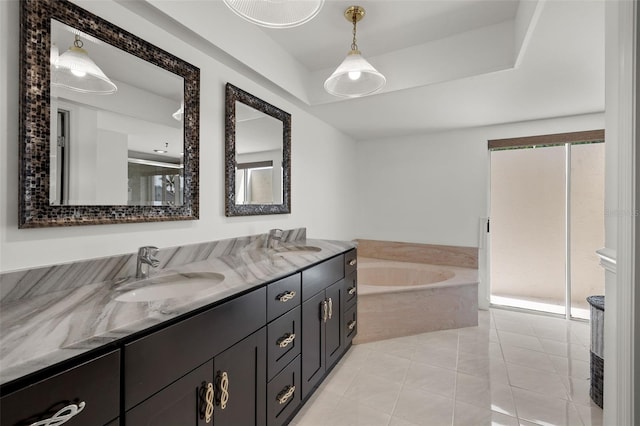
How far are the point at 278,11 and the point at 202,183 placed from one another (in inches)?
39.6

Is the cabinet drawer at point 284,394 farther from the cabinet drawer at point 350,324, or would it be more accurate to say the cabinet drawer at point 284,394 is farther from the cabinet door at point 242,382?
the cabinet drawer at point 350,324

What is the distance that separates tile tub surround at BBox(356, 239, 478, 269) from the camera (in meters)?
3.36

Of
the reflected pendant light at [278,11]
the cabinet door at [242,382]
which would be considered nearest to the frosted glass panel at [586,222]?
the reflected pendant light at [278,11]

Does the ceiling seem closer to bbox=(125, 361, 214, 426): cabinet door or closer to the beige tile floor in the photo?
bbox=(125, 361, 214, 426): cabinet door

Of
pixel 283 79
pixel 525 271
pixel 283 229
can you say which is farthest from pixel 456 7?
pixel 525 271

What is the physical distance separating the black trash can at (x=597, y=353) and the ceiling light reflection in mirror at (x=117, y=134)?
2.66 meters

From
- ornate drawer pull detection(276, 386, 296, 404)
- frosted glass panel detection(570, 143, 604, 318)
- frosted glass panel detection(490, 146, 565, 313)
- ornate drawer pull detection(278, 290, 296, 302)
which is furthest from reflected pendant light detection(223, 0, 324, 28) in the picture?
frosted glass panel detection(570, 143, 604, 318)

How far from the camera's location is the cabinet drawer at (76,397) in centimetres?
57

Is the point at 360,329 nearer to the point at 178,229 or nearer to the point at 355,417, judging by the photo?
the point at 355,417

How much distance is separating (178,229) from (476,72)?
7.22ft

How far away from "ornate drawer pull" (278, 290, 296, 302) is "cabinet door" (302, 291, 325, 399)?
155 millimetres

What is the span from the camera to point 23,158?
0.97 metres

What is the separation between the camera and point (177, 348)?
0.90 m

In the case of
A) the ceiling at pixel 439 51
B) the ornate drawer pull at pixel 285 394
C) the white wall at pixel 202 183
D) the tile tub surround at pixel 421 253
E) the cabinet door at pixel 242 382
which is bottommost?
the ornate drawer pull at pixel 285 394
